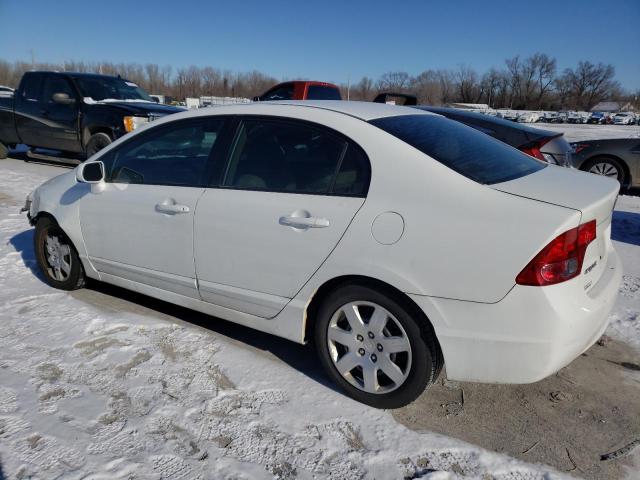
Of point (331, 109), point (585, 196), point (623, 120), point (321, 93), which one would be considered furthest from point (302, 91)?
point (623, 120)

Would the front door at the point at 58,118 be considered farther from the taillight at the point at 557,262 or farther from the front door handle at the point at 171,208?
the taillight at the point at 557,262

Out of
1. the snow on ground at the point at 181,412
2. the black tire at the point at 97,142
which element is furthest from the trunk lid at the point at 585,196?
the black tire at the point at 97,142

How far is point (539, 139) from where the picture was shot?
21.0ft

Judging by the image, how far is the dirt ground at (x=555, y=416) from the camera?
96.1 inches

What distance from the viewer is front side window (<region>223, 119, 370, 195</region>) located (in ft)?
9.02

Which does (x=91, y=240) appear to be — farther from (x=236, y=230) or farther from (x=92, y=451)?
(x=92, y=451)

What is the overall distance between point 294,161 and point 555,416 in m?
2.01

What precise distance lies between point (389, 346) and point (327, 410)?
1.66 ft

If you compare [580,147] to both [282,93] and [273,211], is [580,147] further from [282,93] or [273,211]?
[273,211]

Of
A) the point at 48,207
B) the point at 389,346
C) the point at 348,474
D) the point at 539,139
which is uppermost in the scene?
the point at 539,139

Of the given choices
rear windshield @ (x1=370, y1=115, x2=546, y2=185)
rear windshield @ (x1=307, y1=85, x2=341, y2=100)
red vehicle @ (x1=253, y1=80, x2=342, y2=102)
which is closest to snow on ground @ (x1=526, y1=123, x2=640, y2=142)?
rear windshield @ (x1=307, y1=85, x2=341, y2=100)

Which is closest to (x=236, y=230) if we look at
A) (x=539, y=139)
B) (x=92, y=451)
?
(x=92, y=451)

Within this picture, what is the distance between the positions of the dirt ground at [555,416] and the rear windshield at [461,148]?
4.13 feet

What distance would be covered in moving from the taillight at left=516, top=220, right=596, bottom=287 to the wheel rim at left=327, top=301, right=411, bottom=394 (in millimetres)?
679
